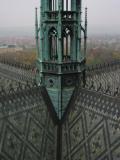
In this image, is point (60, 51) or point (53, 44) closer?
point (60, 51)

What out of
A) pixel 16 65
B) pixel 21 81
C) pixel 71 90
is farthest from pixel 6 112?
pixel 16 65

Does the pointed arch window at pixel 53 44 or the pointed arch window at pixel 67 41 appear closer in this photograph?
the pointed arch window at pixel 67 41

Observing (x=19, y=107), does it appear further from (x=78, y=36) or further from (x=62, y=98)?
(x=78, y=36)

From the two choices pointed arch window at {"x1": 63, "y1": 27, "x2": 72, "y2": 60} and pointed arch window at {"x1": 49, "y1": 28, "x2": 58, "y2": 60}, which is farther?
pointed arch window at {"x1": 49, "y1": 28, "x2": 58, "y2": 60}

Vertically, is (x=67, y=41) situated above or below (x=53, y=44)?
above

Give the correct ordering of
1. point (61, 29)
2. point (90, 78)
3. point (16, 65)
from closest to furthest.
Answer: point (61, 29) < point (90, 78) < point (16, 65)
